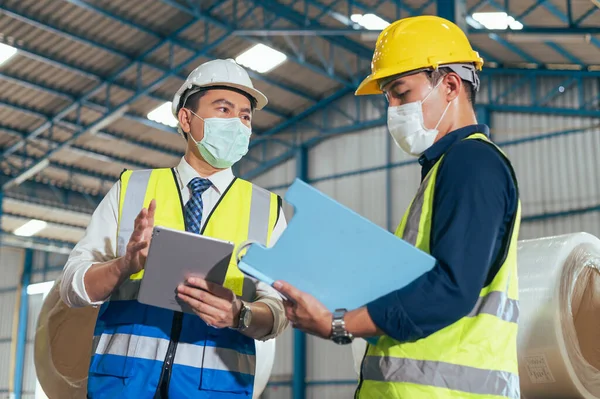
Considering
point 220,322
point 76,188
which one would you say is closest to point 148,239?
point 220,322

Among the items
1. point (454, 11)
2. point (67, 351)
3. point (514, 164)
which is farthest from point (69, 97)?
point (67, 351)

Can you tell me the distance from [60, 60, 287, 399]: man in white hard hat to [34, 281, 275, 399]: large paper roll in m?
3.14

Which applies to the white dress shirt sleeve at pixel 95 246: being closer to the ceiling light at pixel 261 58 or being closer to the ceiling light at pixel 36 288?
the ceiling light at pixel 261 58

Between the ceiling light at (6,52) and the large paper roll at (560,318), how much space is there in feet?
43.3

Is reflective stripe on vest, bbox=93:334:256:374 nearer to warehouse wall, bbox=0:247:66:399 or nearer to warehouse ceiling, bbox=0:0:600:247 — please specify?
warehouse ceiling, bbox=0:0:600:247

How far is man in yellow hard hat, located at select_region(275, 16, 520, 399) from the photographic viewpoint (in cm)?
216

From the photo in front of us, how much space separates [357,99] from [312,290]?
19201mm

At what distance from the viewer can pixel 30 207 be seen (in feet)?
75.3

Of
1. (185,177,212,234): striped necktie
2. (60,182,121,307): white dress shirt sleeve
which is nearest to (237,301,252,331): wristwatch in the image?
(185,177,212,234): striped necktie

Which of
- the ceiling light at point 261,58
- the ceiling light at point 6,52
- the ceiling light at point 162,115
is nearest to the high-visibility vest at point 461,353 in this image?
the ceiling light at point 6,52

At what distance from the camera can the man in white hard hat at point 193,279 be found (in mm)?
2969

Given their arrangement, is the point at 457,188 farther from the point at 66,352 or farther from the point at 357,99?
the point at 357,99

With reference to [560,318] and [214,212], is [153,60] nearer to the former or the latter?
[560,318]

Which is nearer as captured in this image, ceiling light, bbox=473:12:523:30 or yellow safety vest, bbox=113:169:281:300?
yellow safety vest, bbox=113:169:281:300
